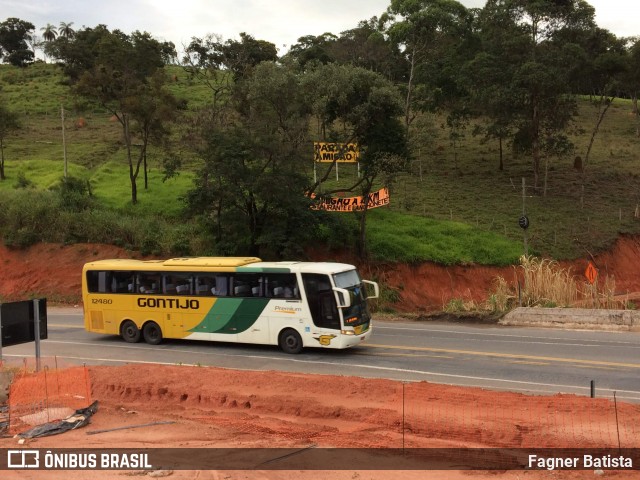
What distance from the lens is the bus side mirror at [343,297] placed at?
62.0 ft

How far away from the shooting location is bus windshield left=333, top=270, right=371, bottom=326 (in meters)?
19.3

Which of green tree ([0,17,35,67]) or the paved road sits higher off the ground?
green tree ([0,17,35,67])

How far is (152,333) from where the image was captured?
2247 cm

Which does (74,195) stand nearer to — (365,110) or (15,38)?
(365,110)

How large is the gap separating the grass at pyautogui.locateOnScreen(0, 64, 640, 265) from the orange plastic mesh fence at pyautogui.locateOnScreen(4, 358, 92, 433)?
19184 mm

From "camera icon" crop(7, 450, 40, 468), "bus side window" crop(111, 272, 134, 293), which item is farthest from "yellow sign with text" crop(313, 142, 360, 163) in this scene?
"camera icon" crop(7, 450, 40, 468)

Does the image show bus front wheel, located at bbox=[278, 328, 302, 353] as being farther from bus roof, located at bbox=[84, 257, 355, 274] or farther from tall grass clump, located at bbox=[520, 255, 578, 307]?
tall grass clump, located at bbox=[520, 255, 578, 307]

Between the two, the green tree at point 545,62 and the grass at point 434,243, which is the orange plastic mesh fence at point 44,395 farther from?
the green tree at point 545,62

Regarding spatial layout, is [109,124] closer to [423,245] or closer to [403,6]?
[403,6]

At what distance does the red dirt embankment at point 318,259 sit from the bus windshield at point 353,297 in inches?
559

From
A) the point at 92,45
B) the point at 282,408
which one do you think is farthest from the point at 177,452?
the point at 92,45

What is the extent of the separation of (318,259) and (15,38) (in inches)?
3775

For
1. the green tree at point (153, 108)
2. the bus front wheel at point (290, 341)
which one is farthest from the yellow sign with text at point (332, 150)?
the bus front wheel at point (290, 341)

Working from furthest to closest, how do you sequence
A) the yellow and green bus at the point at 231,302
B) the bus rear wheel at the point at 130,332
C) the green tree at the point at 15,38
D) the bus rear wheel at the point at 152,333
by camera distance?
the green tree at the point at 15,38
the bus rear wheel at the point at 130,332
the bus rear wheel at the point at 152,333
the yellow and green bus at the point at 231,302
